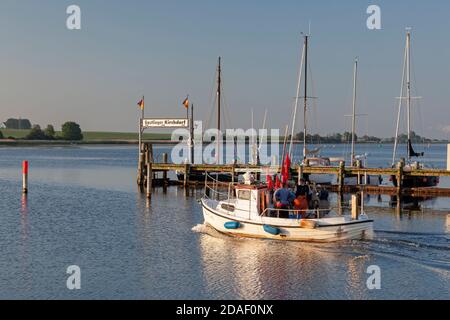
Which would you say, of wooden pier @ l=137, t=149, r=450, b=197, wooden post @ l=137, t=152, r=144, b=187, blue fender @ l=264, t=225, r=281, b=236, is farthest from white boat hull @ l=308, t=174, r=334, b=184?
blue fender @ l=264, t=225, r=281, b=236

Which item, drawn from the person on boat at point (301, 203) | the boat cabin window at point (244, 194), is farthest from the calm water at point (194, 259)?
the boat cabin window at point (244, 194)

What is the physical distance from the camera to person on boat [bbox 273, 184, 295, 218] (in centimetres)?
2823

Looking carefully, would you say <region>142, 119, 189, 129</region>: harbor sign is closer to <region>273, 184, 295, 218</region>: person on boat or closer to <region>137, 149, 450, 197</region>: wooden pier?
<region>137, 149, 450, 197</region>: wooden pier

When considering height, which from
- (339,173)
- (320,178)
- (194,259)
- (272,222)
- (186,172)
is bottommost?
(194,259)

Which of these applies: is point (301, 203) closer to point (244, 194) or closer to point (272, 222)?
point (272, 222)

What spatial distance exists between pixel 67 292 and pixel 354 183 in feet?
131

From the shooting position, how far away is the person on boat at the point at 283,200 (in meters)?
28.2

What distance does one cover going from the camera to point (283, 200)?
93.1 ft

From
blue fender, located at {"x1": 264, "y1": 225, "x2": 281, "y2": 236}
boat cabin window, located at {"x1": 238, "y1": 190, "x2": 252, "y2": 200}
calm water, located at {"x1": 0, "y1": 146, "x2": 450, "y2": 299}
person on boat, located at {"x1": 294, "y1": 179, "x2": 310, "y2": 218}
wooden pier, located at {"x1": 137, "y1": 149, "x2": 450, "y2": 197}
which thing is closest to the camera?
calm water, located at {"x1": 0, "y1": 146, "x2": 450, "y2": 299}

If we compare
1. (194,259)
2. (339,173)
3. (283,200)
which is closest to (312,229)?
(283,200)

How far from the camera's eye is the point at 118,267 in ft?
77.0

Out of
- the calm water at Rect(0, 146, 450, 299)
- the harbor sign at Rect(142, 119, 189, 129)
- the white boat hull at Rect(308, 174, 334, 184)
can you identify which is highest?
the harbor sign at Rect(142, 119, 189, 129)

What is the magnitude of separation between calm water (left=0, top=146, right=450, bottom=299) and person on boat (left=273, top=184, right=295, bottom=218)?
63.6 inches

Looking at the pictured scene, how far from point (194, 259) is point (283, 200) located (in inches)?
226
